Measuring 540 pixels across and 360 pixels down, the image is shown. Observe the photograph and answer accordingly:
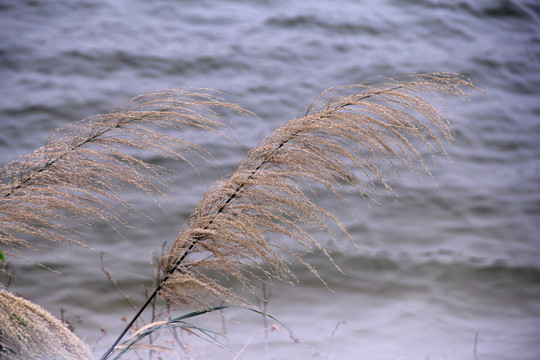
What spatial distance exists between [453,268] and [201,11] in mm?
2936

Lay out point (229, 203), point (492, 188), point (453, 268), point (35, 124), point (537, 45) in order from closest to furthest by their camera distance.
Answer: point (229, 203) → point (453, 268) → point (35, 124) → point (492, 188) → point (537, 45)

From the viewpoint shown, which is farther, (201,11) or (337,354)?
(201,11)

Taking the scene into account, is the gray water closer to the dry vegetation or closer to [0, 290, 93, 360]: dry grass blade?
the dry vegetation

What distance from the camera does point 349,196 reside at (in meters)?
3.73

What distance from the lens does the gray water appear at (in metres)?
2.77

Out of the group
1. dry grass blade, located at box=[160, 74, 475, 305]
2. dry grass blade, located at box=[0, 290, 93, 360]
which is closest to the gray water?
A: dry grass blade, located at box=[160, 74, 475, 305]

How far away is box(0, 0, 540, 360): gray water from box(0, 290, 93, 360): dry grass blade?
1.36 m

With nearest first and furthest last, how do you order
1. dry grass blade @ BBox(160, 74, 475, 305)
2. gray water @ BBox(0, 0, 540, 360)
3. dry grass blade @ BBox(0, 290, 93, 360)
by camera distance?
1. dry grass blade @ BBox(0, 290, 93, 360)
2. dry grass blade @ BBox(160, 74, 475, 305)
3. gray water @ BBox(0, 0, 540, 360)

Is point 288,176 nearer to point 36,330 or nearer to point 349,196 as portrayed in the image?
point 36,330

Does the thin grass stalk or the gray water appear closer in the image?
the thin grass stalk

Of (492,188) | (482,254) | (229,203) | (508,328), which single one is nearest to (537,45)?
(492,188)

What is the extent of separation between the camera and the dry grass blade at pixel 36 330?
70 centimetres

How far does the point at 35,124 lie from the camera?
11.8ft

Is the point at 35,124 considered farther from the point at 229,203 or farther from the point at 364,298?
the point at 229,203
